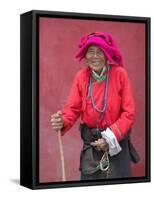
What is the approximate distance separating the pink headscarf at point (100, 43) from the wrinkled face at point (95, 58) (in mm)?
31

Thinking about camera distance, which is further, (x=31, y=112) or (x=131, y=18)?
(x=131, y=18)

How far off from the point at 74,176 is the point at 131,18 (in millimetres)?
1344

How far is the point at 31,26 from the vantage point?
5.83m

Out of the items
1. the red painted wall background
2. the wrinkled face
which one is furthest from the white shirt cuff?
the wrinkled face

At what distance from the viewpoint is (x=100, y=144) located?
609 cm

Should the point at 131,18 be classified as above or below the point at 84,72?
above

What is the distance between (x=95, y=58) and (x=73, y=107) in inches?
16.5

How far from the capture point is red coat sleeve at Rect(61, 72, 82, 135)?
6.01 m

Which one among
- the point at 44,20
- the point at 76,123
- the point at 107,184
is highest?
the point at 44,20

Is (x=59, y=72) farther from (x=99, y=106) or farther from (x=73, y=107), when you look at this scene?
(x=99, y=106)

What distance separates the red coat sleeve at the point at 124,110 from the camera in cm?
614

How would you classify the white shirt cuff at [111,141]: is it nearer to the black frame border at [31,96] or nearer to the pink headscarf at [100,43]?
the black frame border at [31,96]

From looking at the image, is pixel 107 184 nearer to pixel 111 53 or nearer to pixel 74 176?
pixel 74 176

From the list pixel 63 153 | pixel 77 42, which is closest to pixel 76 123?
pixel 63 153
